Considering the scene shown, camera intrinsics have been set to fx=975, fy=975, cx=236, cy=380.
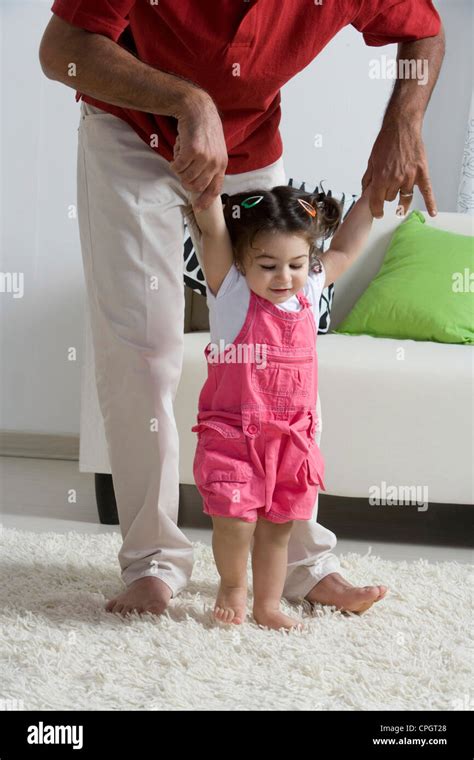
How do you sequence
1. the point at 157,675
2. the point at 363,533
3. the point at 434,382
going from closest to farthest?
the point at 157,675
the point at 434,382
the point at 363,533

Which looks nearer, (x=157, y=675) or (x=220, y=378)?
(x=157, y=675)

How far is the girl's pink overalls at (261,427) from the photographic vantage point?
136cm

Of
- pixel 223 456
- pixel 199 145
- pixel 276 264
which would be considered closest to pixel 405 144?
pixel 276 264

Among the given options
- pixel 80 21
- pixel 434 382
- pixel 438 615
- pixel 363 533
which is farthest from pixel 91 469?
pixel 80 21

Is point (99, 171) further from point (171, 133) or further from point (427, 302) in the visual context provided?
point (427, 302)

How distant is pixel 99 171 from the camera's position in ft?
4.88

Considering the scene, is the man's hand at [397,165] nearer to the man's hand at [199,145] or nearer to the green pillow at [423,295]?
the man's hand at [199,145]

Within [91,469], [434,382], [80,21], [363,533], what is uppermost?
[80,21]

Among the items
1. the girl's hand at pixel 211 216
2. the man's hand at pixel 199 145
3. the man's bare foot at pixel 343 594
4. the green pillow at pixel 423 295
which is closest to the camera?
the man's hand at pixel 199 145

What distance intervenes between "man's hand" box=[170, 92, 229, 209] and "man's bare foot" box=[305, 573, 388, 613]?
2.11ft

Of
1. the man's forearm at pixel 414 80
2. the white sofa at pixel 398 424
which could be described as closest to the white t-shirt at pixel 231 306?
the man's forearm at pixel 414 80

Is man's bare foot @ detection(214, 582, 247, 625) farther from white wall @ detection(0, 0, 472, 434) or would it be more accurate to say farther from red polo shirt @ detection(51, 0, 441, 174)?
white wall @ detection(0, 0, 472, 434)

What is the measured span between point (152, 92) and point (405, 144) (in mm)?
428
